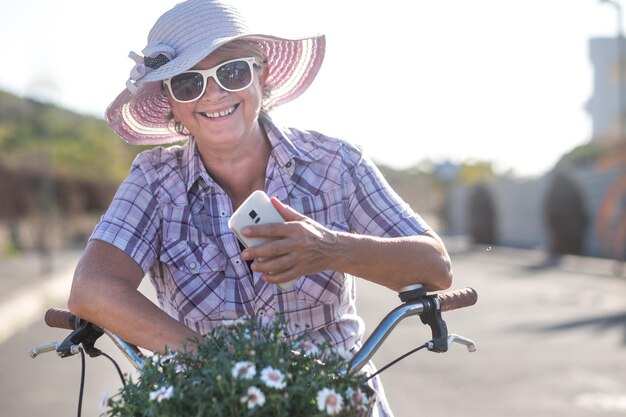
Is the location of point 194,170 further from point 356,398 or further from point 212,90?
point 356,398

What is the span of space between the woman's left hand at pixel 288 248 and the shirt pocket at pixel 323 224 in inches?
15.7

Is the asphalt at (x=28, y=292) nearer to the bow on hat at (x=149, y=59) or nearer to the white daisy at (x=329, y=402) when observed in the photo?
the bow on hat at (x=149, y=59)

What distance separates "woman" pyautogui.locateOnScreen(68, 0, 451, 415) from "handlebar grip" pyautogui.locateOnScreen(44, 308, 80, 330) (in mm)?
147

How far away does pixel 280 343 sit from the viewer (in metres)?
1.77

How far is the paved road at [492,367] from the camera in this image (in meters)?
8.15

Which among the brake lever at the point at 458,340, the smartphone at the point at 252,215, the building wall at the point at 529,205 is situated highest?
the smartphone at the point at 252,215

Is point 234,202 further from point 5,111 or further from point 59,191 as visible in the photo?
point 5,111

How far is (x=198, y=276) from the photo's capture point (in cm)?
244

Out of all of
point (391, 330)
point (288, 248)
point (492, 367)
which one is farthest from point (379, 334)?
point (492, 367)

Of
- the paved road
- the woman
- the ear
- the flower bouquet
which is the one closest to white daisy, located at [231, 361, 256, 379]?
the flower bouquet

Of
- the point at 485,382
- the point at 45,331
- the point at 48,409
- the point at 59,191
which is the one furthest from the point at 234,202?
the point at 59,191

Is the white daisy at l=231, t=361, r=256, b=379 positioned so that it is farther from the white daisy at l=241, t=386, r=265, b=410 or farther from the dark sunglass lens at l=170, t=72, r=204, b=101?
the dark sunglass lens at l=170, t=72, r=204, b=101

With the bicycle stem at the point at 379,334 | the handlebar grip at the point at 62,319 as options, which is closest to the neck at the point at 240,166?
the handlebar grip at the point at 62,319

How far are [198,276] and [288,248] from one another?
56 cm
